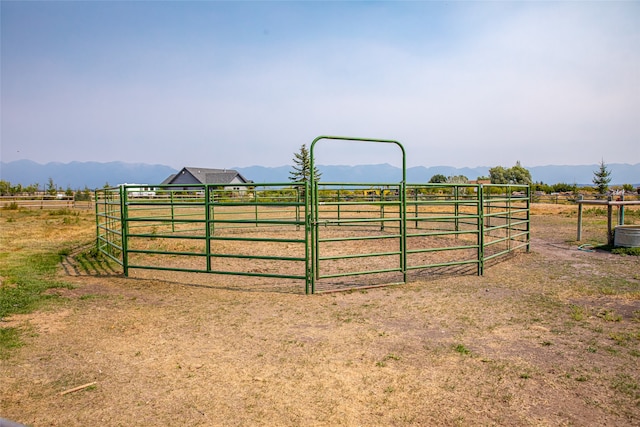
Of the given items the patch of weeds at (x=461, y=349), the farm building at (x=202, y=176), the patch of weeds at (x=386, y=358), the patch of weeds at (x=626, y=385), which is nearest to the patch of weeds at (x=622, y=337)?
the patch of weeds at (x=626, y=385)

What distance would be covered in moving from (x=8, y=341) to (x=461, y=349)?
455 centimetres

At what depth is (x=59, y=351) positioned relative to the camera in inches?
153

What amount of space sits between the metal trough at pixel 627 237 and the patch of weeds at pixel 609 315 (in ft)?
18.2

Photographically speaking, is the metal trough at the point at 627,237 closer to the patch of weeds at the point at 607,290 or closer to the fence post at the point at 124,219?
the patch of weeds at the point at 607,290

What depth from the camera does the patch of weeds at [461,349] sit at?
3803 mm

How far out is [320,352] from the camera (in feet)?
Result: 12.6

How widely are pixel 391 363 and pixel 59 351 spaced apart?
3.20 meters

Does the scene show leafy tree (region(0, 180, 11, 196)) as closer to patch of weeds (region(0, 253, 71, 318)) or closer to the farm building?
the farm building

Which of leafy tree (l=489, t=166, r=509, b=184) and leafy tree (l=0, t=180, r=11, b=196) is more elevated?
leafy tree (l=489, t=166, r=509, b=184)

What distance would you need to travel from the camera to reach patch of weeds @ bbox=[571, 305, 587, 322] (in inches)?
186

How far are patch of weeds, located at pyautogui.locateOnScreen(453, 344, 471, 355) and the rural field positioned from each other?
18 mm

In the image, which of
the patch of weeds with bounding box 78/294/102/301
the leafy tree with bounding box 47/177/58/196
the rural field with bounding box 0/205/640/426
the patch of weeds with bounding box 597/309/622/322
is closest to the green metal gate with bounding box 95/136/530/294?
the rural field with bounding box 0/205/640/426

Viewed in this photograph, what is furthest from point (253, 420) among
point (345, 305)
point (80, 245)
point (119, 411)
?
point (80, 245)

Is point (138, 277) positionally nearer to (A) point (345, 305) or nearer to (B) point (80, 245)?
(A) point (345, 305)
